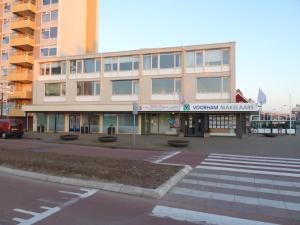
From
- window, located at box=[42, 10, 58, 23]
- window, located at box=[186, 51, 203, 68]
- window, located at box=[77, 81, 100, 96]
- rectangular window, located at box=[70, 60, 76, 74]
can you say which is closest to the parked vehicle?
window, located at box=[77, 81, 100, 96]

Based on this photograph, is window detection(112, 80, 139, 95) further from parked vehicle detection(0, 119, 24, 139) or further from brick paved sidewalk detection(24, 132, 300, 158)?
parked vehicle detection(0, 119, 24, 139)

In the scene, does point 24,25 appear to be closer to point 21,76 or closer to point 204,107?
point 21,76

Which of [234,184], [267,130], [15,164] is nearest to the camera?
[234,184]

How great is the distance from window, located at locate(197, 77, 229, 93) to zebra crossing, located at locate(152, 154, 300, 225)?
19.6 metres

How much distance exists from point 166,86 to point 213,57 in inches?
224

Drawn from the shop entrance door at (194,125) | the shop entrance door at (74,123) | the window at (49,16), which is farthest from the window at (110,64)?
the window at (49,16)

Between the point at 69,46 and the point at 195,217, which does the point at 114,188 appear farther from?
the point at 69,46

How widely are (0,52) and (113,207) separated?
49.7m

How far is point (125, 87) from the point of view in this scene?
33844 mm

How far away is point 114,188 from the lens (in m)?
7.71

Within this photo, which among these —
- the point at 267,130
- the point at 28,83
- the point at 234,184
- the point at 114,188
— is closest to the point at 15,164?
the point at 114,188

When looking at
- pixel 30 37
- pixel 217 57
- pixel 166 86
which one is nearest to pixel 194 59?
pixel 217 57

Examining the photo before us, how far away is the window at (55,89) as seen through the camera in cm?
3694

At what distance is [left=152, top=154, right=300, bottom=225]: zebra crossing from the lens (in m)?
5.83
